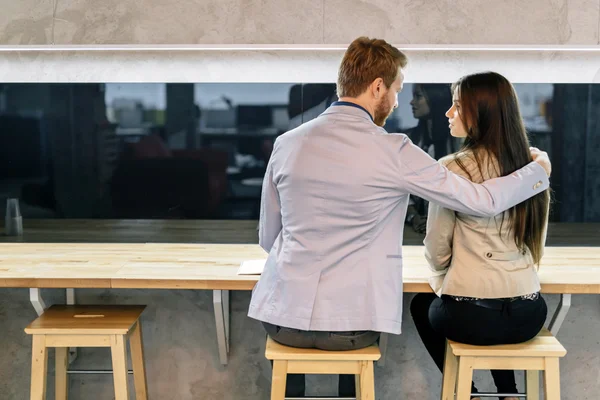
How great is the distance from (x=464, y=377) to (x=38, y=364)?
4.15 feet

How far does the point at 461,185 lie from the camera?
72.4 inches

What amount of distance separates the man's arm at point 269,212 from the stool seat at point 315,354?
291 mm

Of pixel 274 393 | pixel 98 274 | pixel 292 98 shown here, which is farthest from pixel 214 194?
pixel 274 393

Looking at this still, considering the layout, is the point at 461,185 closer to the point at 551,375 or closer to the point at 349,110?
the point at 349,110

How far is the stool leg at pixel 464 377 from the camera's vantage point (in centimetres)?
198

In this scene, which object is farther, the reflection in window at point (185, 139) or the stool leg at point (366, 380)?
the reflection in window at point (185, 139)

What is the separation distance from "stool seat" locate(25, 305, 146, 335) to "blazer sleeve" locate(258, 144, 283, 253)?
54 centimetres

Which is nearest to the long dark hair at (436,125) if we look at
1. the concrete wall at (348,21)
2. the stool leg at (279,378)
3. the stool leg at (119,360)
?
the concrete wall at (348,21)

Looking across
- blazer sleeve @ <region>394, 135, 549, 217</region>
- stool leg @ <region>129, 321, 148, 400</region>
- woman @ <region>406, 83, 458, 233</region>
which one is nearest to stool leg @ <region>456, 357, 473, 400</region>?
blazer sleeve @ <region>394, 135, 549, 217</region>

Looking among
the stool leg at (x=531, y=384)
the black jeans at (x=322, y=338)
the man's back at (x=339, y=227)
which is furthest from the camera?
the stool leg at (x=531, y=384)

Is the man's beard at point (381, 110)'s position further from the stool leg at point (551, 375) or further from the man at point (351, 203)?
the stool leg at point (551, 375)

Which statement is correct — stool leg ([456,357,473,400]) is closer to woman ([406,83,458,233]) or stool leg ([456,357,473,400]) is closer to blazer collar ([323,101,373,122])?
blazer collar ([323,101,373,122])

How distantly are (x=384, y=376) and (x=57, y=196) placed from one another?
4.93 ft

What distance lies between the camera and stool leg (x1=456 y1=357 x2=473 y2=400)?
1.98 metres
